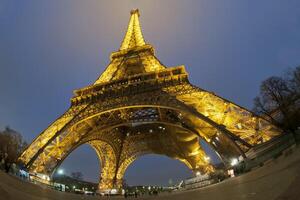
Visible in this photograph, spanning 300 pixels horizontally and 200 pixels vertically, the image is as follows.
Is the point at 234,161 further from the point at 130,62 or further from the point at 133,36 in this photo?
the point at 133,36

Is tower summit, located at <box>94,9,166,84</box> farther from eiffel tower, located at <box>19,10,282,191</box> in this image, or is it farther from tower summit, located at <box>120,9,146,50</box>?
tower summit, located at <box>120,9,146,50</box>

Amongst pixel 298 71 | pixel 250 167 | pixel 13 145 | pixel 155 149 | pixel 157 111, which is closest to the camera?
pixel 250 167

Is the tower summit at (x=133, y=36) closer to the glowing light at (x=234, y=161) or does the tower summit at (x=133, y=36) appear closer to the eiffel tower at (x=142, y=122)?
the eiffel tower at (x=142, y=122)

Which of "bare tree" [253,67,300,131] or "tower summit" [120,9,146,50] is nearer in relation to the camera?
"bare tree" [253,67,300,131]

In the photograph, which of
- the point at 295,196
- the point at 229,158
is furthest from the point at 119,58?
the point at 295,196

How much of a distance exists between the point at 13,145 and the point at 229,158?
56.4 ft

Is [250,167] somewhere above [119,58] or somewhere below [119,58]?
below

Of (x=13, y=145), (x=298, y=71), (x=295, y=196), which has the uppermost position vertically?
(x=298, y=71)

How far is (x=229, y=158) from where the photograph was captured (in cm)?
2169

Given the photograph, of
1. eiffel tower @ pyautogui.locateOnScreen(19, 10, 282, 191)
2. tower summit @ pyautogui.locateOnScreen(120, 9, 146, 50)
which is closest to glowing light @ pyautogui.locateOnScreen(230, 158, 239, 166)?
eiffel tower @ pyautogui.locateOnScreen(19, 10, 282, 191)

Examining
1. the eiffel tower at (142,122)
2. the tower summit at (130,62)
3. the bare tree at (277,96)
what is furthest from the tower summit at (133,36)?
the bare tree at (277,96)

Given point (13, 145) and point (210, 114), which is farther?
point (13, 145)

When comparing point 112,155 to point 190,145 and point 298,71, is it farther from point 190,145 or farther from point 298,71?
point 298,71

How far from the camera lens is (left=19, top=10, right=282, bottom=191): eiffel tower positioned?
22.1 metres
